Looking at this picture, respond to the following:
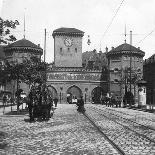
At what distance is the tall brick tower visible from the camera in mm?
73562

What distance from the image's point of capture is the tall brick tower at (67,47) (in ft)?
241

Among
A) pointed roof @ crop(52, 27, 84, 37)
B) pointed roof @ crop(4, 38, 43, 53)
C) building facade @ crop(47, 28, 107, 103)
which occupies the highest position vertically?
pointed roof @ crop(52, 27, 84, 37)

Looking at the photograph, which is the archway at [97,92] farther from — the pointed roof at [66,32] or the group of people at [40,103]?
the group of people at [40,103]

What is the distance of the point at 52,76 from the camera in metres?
66.8

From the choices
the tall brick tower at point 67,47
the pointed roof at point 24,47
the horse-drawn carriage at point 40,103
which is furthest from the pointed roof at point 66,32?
the horse-drawn carriage at point 40,103

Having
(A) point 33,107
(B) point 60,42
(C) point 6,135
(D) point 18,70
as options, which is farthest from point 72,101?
(C) point 6,135

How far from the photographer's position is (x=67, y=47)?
2921 inches

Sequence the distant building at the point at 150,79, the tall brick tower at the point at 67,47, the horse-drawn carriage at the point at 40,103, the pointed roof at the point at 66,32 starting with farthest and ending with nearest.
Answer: the tall brick tower at the point at 67,47
the pointed roof at the point at 66,32
the distant building at the point at 150,79
the horse-drawn carriage at the point at 40,103

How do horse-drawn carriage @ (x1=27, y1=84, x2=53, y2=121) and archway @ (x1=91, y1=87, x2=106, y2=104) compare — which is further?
archway @ (x1=91, y1=87, x2=106, y2=104)

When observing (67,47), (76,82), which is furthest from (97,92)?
(67,47)

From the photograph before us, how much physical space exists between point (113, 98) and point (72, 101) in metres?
13.9

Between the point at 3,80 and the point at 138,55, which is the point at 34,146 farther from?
the point at 138,55

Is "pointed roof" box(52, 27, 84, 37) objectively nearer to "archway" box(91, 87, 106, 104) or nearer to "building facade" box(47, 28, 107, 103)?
"building facade" box(47, 28, 107, 103)

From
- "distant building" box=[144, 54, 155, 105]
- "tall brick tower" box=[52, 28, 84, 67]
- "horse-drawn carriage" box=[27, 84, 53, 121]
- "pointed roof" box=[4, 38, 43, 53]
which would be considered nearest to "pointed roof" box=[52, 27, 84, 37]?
"tall brick tower" box=[52, 28, 84, 67]
